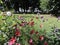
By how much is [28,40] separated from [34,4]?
1412cm

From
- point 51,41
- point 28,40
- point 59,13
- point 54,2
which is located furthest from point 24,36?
point 59,13

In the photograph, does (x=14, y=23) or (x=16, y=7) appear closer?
(x=14, y=23)

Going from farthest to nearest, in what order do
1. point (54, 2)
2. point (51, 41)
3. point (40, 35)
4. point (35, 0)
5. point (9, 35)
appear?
point (35, 0), point (54, 2), point (51, 41), point (40, 35), point (9, 35)

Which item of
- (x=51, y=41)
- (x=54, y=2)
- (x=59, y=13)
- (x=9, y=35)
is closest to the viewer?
(x=9, y=35)

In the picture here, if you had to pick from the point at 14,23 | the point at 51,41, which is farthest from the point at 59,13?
the point at 14,23

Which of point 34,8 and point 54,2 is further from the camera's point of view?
point 34,8

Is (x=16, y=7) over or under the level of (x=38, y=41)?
under

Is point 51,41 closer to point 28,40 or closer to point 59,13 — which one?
point 28,40

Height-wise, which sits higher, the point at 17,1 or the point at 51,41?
the point at 51,41

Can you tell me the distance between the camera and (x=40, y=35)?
4004 mm

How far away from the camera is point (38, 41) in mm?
4078

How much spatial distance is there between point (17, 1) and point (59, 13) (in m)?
3.25

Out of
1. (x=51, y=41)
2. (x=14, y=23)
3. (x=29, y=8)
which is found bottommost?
(x=29, y=8)

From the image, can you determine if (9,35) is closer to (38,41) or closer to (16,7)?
(38,41)
